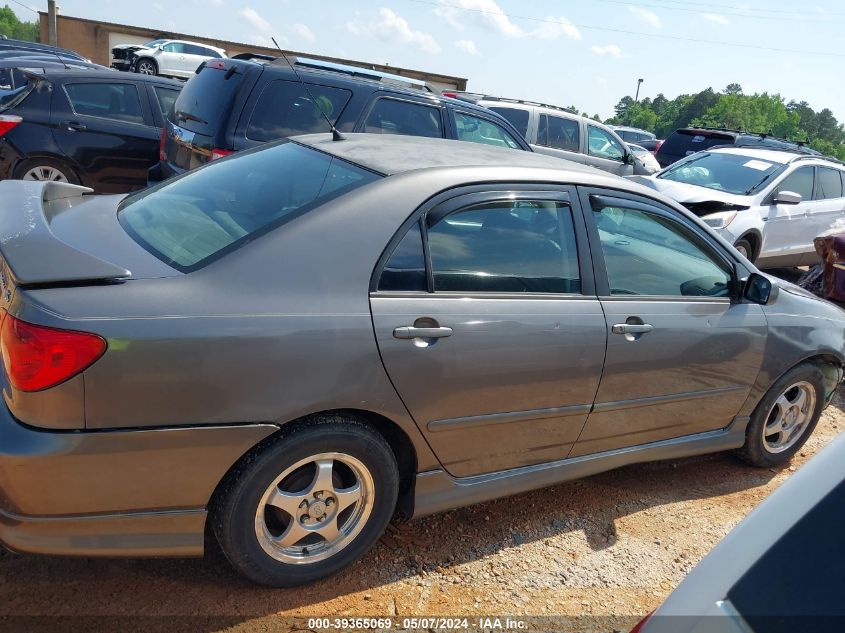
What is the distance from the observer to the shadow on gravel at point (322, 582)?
99.7 inches

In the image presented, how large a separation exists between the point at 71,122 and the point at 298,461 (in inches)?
266

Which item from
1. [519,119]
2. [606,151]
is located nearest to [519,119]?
[519,119]

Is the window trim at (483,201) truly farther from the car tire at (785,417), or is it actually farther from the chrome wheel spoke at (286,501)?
the car tire at (785,417)

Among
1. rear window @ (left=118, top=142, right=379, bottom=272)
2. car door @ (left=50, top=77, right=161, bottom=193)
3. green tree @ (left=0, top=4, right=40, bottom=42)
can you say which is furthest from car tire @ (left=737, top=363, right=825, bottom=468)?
green tree @ (left=0, top=4, right=40, bottom=42)

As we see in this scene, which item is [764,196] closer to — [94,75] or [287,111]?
[287,111]

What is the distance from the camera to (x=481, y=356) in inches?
109

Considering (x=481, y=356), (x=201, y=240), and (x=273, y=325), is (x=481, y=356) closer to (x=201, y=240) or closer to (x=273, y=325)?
(x=273, y=325)

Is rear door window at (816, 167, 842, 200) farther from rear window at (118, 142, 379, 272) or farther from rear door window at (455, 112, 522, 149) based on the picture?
rear window at (118, 142, 379, 272)

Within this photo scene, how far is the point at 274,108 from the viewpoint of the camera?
20.1ft

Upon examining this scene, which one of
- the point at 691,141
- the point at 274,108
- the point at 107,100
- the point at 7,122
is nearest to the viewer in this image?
the point at 274,108

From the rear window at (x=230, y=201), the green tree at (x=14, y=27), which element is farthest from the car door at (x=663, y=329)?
the green tree at (x=14, y=27)

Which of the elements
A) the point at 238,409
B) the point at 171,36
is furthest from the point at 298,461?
the point at 171,36

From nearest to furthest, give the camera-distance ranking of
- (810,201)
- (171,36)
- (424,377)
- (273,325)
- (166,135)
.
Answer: (273,325) → (424,377) → (166,135) → (810,201) → (171,36)

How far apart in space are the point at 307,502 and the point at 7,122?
6.71m
